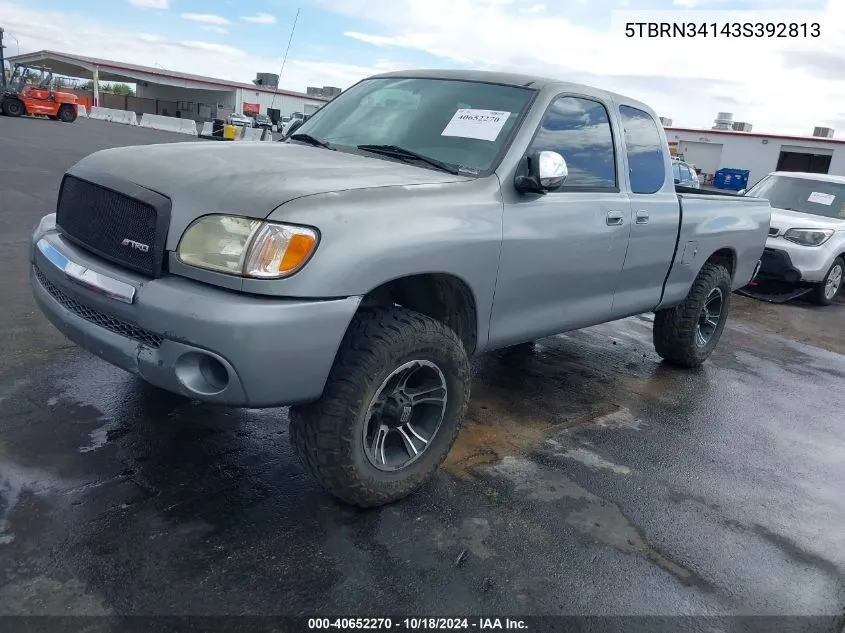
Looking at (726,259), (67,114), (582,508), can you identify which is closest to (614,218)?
(582,508)

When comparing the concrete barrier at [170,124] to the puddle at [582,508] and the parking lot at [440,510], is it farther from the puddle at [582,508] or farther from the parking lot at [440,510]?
the puddle at [582,508]

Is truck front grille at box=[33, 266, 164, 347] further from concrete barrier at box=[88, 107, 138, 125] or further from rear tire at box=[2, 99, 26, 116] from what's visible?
concrete barrier at box=[88, 107, 138, 125]

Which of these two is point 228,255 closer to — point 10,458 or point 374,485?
point 374,485

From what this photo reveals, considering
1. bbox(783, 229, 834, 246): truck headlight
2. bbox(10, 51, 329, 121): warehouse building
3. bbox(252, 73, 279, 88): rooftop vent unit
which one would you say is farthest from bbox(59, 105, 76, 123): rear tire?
bbox(783, 229, 834, 246): truck headlight

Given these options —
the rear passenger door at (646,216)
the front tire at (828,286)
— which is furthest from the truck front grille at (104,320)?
the front tire at (828,286)

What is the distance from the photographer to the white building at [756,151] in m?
33.7

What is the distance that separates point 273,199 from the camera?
2543mm

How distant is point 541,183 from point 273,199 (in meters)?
1.30

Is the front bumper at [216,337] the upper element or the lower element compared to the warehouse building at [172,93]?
lower

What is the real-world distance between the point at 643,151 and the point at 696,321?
4.94ft

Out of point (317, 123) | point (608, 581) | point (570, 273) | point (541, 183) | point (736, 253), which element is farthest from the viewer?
point (736, 253)

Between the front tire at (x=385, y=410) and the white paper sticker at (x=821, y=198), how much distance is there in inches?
350

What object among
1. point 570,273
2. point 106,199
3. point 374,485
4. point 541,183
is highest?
point 541,183

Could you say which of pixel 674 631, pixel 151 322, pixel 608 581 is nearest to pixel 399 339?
pixel 151 322
